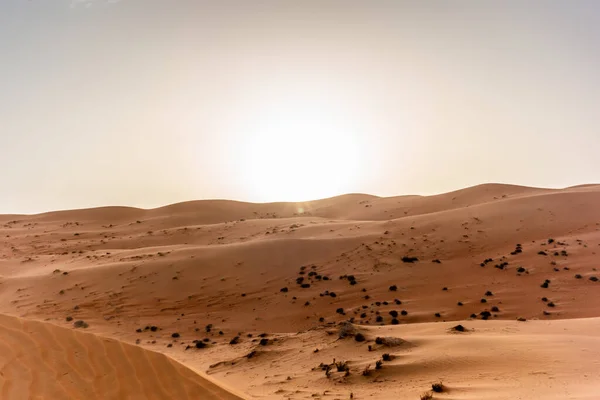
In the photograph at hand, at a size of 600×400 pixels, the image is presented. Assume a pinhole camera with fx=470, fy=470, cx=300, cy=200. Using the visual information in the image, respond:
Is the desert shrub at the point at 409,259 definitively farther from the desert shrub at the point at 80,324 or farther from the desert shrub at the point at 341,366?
the desert shrub at the point at 80,324

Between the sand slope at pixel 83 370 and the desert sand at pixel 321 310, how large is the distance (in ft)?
0.11

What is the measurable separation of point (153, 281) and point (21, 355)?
1416 centimetres

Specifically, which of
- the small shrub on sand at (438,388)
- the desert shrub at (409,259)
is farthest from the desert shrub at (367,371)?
the desert shrub at (409,259)

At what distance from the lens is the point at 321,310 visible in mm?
16859

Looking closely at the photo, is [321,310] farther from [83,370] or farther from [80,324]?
[83,370]

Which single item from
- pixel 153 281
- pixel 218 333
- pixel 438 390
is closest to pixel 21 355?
pixel 438 390

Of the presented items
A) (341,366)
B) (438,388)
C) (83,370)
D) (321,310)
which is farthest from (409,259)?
(83,370)

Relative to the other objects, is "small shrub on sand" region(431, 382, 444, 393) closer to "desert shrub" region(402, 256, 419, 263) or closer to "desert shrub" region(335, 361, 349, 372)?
"desert shrub" region(335, 361, 349, 372)

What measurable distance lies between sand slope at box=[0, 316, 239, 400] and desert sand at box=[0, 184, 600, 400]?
3cm

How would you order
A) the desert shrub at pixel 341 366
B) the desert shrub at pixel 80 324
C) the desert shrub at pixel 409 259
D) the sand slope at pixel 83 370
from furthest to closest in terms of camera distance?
the desert shrub at pixel 409 259 → the desert shrub at pixel 80 324 → the desert shrub at pixel 341 366 → the sand slope at pixel 83 370

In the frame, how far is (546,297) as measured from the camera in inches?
645

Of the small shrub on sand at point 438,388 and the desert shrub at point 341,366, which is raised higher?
the small shrub on sand at point 438,388

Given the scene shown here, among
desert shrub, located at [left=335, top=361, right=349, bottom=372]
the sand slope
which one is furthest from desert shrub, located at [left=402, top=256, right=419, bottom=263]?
the sand slope

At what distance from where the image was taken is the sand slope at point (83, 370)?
19.5 feet
